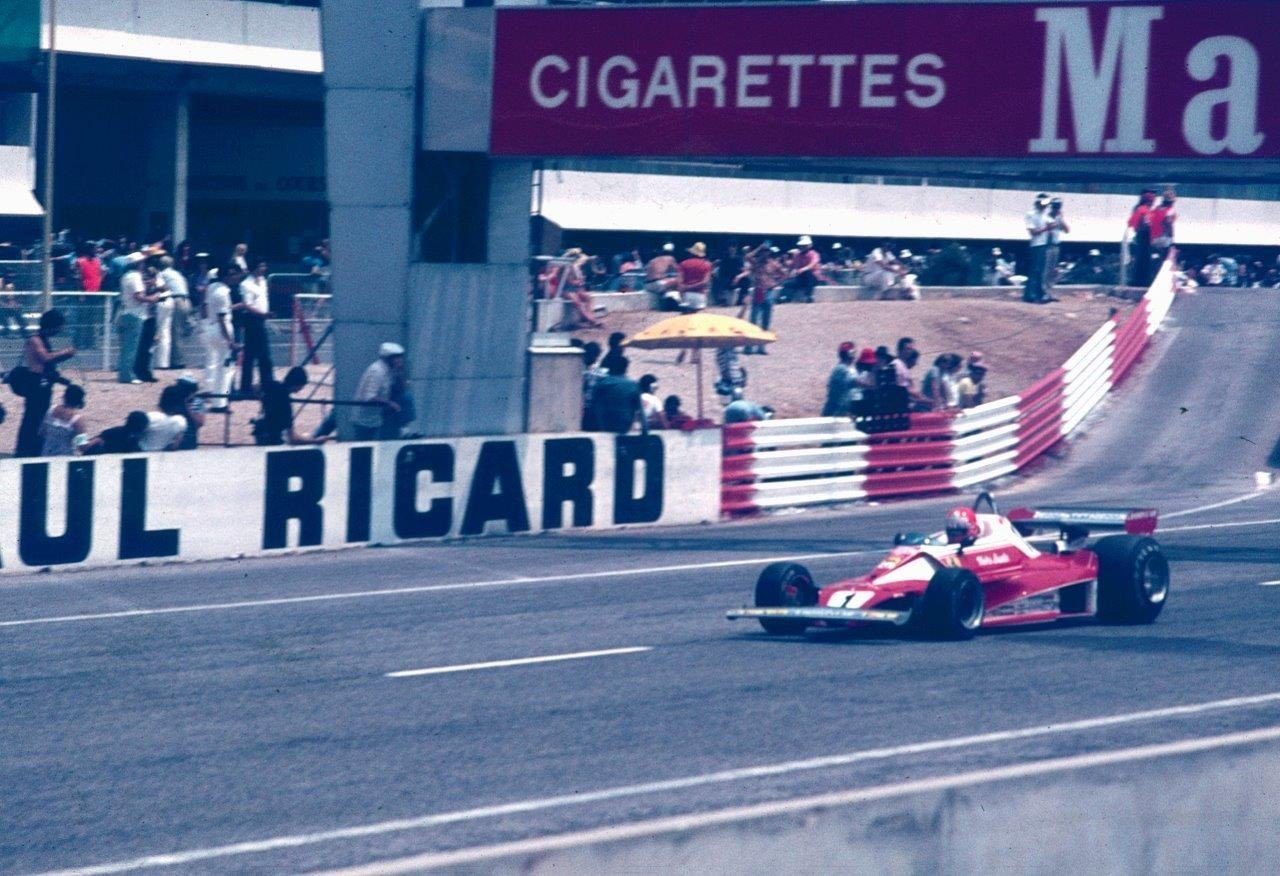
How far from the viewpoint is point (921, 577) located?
12141 millimetres

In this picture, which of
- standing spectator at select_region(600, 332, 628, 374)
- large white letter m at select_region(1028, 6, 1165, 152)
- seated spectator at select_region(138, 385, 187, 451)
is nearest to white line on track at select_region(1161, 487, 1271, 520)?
large white letter m at select_region(1028, 6, 1165, 152)

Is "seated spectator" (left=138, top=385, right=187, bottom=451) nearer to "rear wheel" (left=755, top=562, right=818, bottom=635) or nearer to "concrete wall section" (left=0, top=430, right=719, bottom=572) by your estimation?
"concrete wall section" (left=0, top=430, right=719, bottom=572)

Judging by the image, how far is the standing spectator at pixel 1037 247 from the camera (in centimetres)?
3225

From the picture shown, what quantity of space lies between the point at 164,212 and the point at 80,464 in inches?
888

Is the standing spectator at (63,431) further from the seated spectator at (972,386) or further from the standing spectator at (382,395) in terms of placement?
the seated spectator at (972,386)

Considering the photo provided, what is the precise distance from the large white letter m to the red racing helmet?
5888 millimetres

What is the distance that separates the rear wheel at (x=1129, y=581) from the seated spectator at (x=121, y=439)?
7956mm

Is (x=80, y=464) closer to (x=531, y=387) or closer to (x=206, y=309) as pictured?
(x=531, y=387)

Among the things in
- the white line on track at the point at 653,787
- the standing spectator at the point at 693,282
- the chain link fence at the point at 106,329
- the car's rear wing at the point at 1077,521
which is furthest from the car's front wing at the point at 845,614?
the standing spectator at the point at 693,282

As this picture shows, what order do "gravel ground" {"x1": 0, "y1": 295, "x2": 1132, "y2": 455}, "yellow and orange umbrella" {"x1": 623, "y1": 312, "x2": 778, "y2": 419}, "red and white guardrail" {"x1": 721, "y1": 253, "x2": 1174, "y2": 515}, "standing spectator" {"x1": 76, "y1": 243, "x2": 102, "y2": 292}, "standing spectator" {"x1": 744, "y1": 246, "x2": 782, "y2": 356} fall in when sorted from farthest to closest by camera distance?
"standing spectator" {"x1": 744, "y1": 246, "x2": 782, "y2": 356}, "gravel ground" {"x1": 0, "y1": 295, "x2": 1132, "y2": 455}, "standing spectator" {"x1": 76, "y1": 243, "x2": 102, "y2": 292}, "yellow and orange umbrella" {"x1": 623, "y1": 312, "x2": 778, "y2": 419}, "red and white guardrail" {"x1": 721, "y1": 253, "x2": 1174, "y2": 515}

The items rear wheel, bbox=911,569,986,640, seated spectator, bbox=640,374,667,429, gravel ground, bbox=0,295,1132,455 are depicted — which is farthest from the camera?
gravel ground, bbox=0,295,1132,455

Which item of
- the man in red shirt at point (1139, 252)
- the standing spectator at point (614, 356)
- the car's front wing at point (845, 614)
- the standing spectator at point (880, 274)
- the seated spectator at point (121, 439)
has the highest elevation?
the man in red shirt at point (1139, 252)

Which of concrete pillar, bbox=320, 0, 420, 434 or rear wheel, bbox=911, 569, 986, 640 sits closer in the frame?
rear wheel, bbox=911, 569, 986, 640

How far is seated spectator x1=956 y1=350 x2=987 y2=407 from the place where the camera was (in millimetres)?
26438
